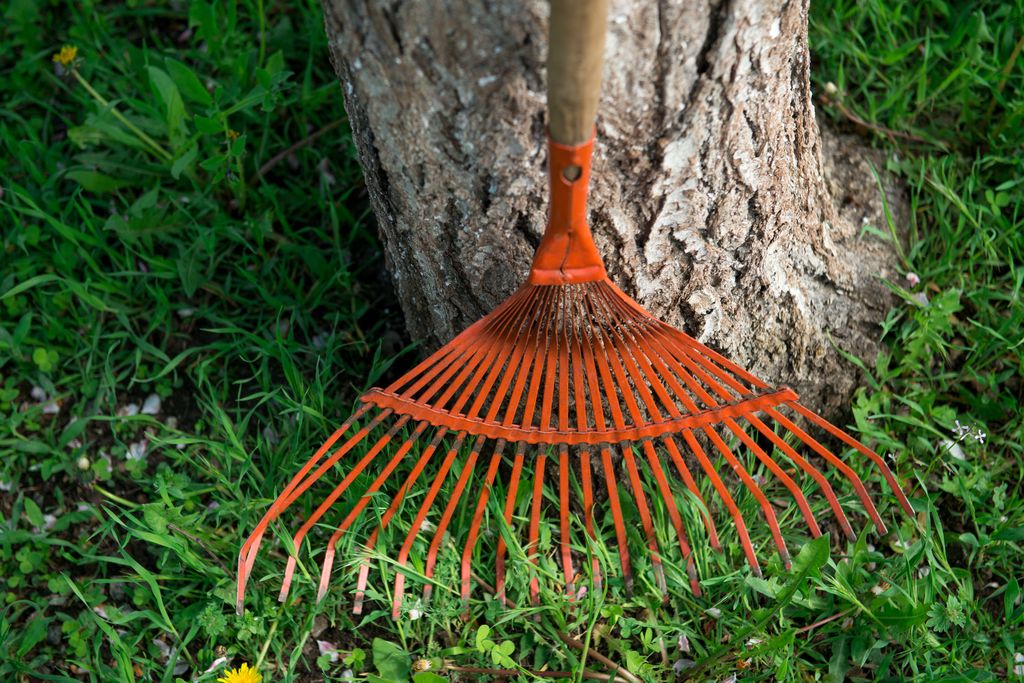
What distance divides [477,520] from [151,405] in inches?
33.0

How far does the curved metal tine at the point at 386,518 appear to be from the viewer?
1.54m

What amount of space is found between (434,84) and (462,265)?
1.24 feet

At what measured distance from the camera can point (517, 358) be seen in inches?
59.6

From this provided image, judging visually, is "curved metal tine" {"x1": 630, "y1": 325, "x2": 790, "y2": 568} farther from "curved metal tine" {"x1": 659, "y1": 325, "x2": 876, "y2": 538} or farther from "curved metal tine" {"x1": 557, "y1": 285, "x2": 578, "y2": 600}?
"curved metal tine" {"x1": 557, "y1": 285, "x2": 578, "y2": 600}

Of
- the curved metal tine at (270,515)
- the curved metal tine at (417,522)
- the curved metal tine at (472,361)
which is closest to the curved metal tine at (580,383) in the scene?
the curved metal tine at (472,361)

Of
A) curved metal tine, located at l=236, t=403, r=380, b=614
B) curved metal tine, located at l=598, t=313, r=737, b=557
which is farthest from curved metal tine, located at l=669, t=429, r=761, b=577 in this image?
curved metal tine, located at l=236, t=403, r=380, b=614

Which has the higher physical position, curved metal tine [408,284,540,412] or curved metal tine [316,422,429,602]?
curved metal tine [408,284,540,412]

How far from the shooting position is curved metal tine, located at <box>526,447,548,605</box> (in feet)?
5.07

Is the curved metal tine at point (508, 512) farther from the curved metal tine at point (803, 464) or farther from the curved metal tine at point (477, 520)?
the curved metal tine at point (803, 464)

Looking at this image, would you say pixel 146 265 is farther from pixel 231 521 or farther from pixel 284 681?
pixel 284 681

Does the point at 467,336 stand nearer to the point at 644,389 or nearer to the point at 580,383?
the point at 580,383

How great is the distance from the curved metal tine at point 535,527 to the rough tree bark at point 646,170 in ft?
1.02

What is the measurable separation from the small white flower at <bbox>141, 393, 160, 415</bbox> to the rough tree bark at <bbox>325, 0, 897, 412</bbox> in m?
0.63

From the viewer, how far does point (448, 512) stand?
60.7 inches
